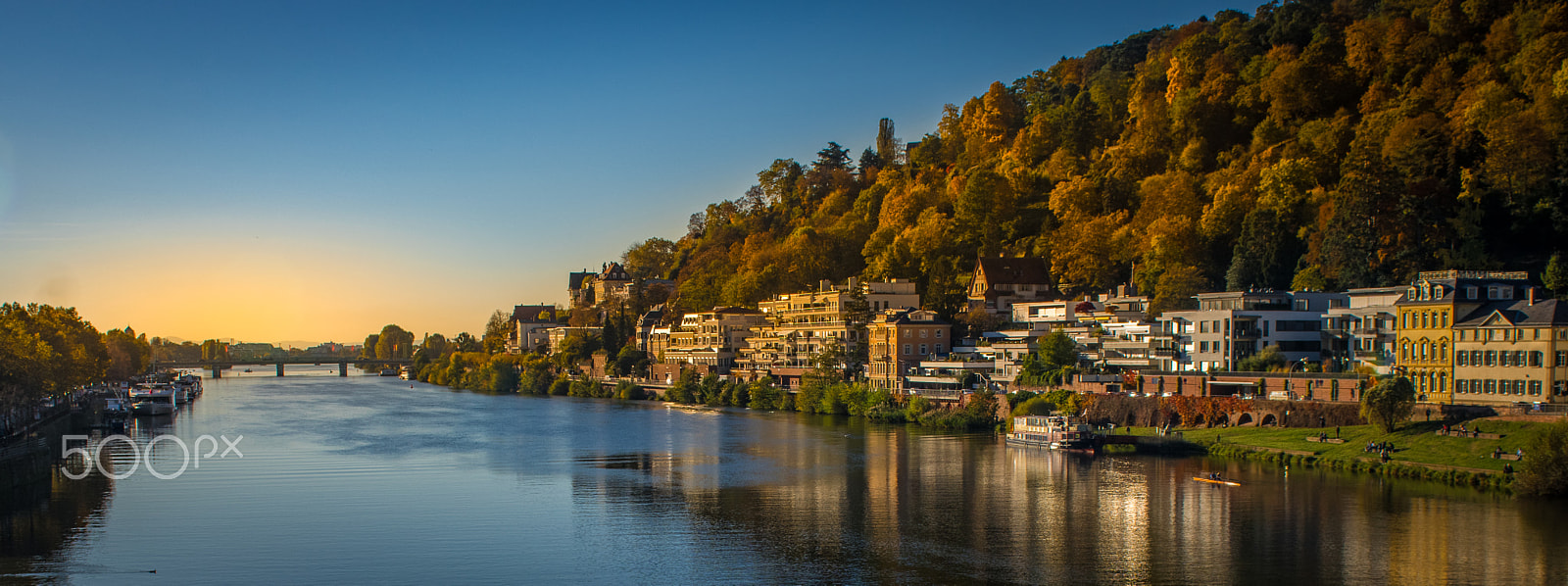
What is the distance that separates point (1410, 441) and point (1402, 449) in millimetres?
506

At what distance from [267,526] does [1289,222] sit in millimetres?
47306

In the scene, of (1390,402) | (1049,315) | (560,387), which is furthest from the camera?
(560,387)

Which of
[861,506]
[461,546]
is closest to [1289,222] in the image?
[861,506]

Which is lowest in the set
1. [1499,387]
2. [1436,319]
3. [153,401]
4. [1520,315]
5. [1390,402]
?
[153,401]

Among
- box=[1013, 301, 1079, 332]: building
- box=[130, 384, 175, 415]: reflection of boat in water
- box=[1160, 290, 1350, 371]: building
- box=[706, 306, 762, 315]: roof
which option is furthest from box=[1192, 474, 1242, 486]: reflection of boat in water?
box=[130, 384, 175, 415]: reflection of boat in water

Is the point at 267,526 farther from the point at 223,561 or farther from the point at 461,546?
the point at 461,546

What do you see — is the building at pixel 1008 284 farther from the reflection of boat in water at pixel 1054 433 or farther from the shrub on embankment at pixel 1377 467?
the shrub on embankment at pixel 1377 467

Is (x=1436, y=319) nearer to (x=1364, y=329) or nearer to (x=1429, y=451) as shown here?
(x=1364, y=329)

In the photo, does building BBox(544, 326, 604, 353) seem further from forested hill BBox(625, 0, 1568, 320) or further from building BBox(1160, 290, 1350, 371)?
building BBox(1160, 290, 1350, 371)

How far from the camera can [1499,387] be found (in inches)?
1515

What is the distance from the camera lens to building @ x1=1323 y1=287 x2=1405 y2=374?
46.0 m

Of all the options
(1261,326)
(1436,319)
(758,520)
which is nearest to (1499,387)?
(1436,319)

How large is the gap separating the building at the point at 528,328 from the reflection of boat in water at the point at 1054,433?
88151 mm

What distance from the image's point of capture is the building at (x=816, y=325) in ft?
241
